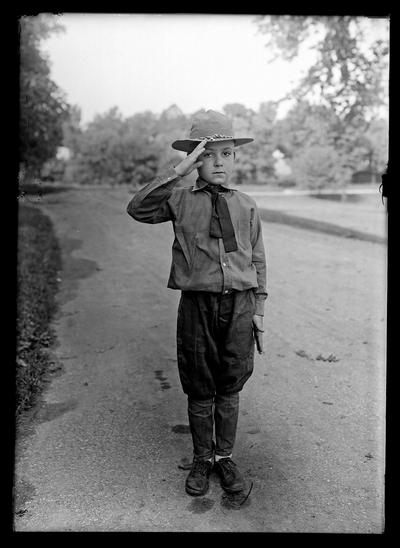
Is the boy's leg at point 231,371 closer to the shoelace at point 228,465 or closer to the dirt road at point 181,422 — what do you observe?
the shoelace at point 228,465

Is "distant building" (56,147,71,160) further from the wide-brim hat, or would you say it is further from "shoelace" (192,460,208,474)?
"shoelace" (192,460,208,474)

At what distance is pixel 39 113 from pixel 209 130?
6.95m

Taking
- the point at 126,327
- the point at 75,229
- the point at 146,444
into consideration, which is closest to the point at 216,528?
the point at 146,444

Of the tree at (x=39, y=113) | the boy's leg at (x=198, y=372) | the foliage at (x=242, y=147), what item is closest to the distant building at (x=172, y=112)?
the foliage at (x=242, y=147)

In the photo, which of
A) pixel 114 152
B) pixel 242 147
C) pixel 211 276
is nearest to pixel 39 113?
pixel 114 152

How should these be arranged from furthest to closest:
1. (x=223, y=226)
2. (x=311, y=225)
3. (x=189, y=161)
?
(x=311, y=225) < (x=223, y=226) < (x=189, y=161)

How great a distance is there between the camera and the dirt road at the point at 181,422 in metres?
2.66

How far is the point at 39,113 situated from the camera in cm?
899

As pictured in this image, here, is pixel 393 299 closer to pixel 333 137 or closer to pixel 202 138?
pixel 202 138

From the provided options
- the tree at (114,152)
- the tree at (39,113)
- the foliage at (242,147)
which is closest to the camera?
the foliage at (242,147)

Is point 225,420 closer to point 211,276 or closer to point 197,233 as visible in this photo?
point 211,276

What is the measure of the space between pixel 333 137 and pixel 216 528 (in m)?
7.96

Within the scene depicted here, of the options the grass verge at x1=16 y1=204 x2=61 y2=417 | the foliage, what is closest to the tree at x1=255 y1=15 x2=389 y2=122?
the foliage

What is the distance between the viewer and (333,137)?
9.52m
